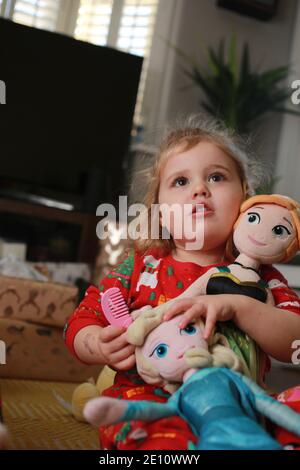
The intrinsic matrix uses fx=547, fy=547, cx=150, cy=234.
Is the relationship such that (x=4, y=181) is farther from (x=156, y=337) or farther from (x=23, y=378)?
(x=156, y=337)

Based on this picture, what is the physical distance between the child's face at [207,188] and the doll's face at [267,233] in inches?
2.0

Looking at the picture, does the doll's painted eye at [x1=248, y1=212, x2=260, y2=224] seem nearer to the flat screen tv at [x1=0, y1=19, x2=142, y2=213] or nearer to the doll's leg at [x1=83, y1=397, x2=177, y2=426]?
the doll's leg at [x1=83, y1=397, x2=177, y2=426]

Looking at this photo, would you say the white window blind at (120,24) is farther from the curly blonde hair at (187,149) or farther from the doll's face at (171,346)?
the doll's face at (171,346)

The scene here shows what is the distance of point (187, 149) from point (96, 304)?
0.29 metres

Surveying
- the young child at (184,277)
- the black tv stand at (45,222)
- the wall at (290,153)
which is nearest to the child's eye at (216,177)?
the young child at (184,277)

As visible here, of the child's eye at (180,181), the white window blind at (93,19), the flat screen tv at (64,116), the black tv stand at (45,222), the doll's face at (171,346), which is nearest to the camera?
the doll's face at (171,346)

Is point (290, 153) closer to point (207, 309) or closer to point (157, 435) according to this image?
point (207, 309)

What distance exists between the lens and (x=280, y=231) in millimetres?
760

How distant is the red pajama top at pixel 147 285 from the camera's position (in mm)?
822

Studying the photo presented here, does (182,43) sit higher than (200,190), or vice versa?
(182,43)

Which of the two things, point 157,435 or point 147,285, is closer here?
point 157,435

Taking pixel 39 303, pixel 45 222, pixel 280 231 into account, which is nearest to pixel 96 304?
pixel 280 231

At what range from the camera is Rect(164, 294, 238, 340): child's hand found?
0.68 meters

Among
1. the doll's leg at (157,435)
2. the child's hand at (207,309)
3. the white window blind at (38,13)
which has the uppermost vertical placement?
the white window blind at (38,13)
